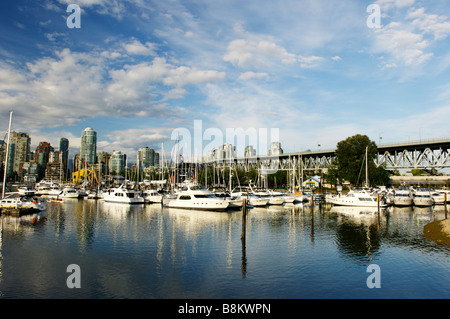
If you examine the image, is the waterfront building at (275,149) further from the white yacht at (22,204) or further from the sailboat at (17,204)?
the sailboat at (17,204)

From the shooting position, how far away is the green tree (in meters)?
101

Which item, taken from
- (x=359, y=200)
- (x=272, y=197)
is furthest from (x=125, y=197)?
(x=359, y=200)

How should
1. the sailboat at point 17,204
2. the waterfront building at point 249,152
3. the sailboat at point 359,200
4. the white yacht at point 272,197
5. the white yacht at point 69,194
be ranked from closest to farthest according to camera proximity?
the sailboat at point 17,204 → the sailboat at point 359,200 → the white yacht at point 272,197 → the white yacht at point 69,194 → the waterfront building at point 249,152

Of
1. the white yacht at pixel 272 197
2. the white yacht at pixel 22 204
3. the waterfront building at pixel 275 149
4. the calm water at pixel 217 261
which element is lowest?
the calm water at pixel 217 261

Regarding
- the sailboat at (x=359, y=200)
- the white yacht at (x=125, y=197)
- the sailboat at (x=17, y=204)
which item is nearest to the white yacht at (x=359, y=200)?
the sailboat at (x=359, y=200)

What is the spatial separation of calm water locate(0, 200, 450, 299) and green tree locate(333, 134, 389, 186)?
65.8 meters

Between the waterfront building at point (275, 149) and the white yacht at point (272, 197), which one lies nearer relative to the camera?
the white yacht at point (272, 197)

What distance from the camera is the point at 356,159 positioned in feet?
337

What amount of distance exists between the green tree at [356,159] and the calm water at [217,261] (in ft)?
216

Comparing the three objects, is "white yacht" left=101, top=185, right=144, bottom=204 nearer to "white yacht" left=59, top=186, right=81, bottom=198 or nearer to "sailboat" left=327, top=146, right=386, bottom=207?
"white yacht" left=59, top=186, right=81, bottom=198

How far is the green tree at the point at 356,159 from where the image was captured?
101000mm

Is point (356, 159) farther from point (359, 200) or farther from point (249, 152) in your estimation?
point (249, 152)

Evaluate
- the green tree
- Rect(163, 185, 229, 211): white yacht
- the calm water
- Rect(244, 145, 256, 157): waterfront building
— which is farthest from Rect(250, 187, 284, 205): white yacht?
Rect(244, 145, 256, 157): waterfront building
